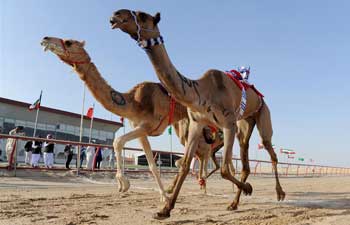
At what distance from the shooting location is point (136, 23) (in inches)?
197

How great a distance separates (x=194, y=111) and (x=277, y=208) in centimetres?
263

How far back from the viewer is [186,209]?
20.3 feet

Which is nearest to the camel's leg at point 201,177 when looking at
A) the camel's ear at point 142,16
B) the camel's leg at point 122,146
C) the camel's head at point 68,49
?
the camel's leg at point 122,146

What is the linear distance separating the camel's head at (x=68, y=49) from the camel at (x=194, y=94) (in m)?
3.08

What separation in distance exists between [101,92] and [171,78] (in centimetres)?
317

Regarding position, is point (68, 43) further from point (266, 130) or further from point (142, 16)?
point (266, 130)

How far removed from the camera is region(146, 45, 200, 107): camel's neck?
16.6 feet

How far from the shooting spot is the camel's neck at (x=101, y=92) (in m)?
7.84

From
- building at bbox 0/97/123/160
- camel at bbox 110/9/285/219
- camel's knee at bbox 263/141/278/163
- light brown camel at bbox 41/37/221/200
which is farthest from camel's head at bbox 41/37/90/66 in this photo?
building at bbox 0/97/123/160

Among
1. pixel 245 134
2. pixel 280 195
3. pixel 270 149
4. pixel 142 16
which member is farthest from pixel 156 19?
pixel 280 195

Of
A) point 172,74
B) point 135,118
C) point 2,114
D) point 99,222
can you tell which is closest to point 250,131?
point 135,118

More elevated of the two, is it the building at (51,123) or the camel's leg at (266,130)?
the building at (51,123)

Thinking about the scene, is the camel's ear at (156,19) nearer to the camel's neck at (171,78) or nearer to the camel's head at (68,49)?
the camel's neck at (171,78)

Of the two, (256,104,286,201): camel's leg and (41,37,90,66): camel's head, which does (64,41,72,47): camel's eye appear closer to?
(41,37,90,66): camel's head
